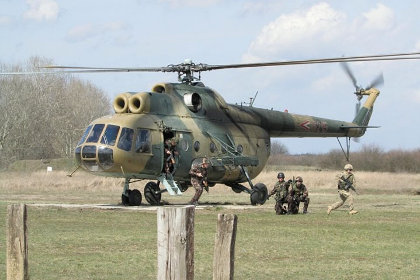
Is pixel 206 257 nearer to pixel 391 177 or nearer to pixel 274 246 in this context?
pixel 274 246

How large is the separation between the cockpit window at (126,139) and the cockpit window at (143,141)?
0.90 ft

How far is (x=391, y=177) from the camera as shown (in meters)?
46.3

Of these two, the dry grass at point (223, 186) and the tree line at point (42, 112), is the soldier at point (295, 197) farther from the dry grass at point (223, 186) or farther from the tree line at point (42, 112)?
the tree line at point (42, 112)

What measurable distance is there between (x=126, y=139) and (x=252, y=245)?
9.30 metres

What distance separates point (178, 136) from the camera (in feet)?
85.7

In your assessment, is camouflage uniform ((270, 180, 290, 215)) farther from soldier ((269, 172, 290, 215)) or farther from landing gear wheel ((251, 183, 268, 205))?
landing gear wheel ((251, 183, 268, 205))

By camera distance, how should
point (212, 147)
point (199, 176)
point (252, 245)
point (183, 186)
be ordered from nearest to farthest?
point (252, 245) → point (199, 176) → point (212, 147) → point (183, 186)

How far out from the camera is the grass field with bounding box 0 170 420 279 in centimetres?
1270

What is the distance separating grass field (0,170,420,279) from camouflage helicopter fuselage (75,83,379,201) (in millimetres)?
1774

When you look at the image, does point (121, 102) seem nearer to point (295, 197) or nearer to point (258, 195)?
point (258, 195)

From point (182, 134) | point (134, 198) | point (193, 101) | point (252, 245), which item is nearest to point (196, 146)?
point (182, 134)

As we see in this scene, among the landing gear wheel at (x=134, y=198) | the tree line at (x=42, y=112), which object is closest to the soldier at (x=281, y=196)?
the landing gear wheel at (x=134, y=198)

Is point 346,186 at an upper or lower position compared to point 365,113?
lower

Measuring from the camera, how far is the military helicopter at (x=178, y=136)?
80.3 feet
